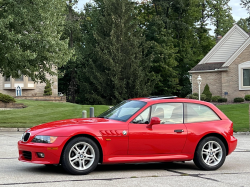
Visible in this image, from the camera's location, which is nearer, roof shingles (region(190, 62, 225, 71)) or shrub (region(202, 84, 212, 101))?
shrub (region(202, 84, 212, 101))

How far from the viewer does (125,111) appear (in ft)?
29.0

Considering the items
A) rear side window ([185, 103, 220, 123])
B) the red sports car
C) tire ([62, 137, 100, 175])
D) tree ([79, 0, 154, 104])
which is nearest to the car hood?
the red sports car

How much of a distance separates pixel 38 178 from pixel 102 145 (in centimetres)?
132

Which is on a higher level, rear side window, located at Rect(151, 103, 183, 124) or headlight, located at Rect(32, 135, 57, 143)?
rear side window, located at Rect(151, 103, 183, 124)

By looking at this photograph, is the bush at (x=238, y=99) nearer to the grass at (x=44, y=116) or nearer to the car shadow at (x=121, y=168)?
the grass at (x=44, y=116)

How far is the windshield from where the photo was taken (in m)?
8.63

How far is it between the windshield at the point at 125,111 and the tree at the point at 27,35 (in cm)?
1246

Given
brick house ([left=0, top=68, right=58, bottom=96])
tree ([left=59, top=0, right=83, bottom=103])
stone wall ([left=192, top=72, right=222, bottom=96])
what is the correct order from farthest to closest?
tree ([left=59, top=0, right=83, bottom=103]) < brick house ([left=0, top=68, right=58, bottom=96]) < stone wall ([left=192, top=72, right=222, bottom=96])

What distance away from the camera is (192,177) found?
26.1ft

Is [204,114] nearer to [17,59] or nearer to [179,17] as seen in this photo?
[17,59]

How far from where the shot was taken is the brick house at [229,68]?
39.5 meters

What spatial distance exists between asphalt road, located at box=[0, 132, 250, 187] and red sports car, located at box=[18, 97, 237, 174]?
277mm

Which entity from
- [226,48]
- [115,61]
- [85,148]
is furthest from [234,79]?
[85,148]

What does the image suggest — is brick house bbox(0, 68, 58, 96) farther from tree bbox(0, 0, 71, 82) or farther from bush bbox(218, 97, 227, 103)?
tree bbox(0, 0, 71, 82)
